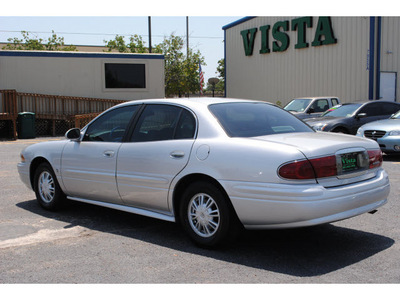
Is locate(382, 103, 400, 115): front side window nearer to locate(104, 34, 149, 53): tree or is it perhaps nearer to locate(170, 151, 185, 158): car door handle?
locate(170, 151, 185, 158): car door handle

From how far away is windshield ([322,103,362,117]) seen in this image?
1364 cm

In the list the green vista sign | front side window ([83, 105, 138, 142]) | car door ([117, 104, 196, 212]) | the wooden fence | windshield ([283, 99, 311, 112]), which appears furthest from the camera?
the green vista sign

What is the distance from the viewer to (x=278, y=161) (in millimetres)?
4051

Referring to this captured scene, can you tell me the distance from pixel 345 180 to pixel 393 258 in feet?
2.67

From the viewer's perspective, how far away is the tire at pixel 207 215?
4.36m


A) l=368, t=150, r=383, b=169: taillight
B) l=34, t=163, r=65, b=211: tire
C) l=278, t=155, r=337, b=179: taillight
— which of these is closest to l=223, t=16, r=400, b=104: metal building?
l=368, t=150, r=383, b=169: taillight

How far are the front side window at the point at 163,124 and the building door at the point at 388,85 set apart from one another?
17.2 meters

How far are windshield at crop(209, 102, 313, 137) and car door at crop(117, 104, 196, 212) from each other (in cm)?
34

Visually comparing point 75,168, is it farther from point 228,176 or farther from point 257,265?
point 257,265

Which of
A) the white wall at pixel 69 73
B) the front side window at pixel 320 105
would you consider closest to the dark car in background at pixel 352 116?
the front side window at pixel 320 105

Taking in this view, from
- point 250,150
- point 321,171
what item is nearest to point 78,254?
point 250,150

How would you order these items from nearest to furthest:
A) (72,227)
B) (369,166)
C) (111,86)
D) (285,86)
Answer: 1. (369,166)
2. (72,227)
3. (111,86)
4. (285,86)

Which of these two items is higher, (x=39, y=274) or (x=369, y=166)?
(x=369, y=166)

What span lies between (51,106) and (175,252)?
57.6 ft
